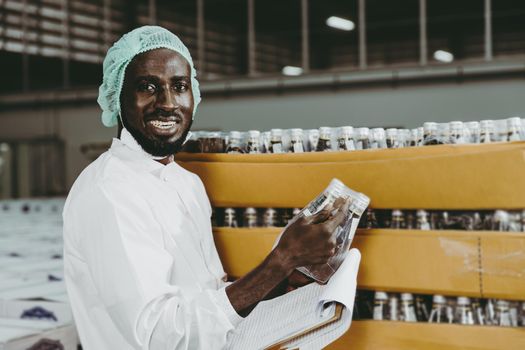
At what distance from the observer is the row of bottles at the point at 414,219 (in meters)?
1.92

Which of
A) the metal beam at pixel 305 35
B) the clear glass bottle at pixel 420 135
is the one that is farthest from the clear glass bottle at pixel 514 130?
the metal beam at pixel 305 35

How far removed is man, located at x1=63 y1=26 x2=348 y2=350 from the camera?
1647mm

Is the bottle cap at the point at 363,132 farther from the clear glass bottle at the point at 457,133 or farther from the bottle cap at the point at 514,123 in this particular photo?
the bottle cap at the point at 514,123

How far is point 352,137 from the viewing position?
2.15 metres

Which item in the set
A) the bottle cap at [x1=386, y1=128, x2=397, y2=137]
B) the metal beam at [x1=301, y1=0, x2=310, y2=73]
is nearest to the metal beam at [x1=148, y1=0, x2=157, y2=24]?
the metal beam at [x1=301, y1=0, x2=310, y2=73]

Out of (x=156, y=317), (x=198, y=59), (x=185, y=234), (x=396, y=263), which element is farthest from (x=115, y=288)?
(x=198, y=59)

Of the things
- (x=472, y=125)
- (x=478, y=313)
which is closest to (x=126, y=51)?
(x=472, y=125)

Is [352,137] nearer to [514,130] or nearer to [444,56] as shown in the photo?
[514,130]

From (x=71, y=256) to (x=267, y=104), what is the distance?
29.4 feet

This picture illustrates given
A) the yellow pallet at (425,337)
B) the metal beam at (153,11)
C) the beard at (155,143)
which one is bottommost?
the yellow pallet at (425,337)

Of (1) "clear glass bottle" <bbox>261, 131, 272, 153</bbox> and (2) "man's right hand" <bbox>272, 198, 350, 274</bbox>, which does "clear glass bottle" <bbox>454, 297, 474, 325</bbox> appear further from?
(1) "clear glass bottle" <bbox>261, 131, 272, 153</bbox>

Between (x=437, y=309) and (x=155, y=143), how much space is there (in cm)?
101

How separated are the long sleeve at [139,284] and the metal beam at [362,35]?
8.46m

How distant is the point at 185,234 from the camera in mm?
1913
